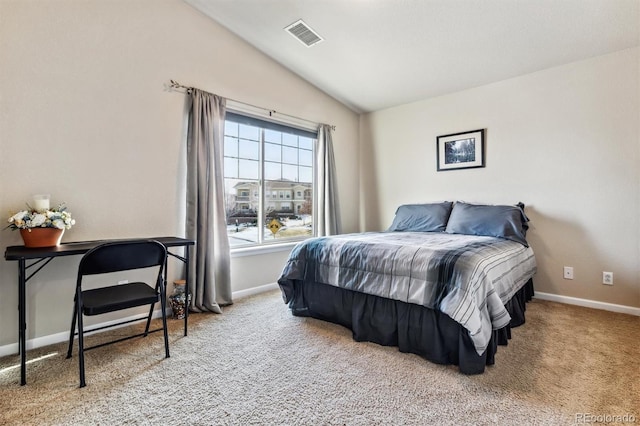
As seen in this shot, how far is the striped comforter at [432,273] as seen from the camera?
68.8 inches

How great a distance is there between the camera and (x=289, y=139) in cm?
389

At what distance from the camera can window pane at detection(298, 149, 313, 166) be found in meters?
4.04

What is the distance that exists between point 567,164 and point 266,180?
3.12 meters

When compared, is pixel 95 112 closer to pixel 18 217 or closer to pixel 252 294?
pixel 18 217

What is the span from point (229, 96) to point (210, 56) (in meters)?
0.39

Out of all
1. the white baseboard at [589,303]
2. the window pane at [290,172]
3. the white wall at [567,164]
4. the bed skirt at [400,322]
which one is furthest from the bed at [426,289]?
the window pane at [290,172]

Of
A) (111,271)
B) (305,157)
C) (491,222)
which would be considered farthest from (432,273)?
(305,157)

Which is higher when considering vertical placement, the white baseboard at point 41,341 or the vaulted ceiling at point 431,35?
the vaulted ceiling at point 431,35

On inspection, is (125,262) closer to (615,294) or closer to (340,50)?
(340,50)

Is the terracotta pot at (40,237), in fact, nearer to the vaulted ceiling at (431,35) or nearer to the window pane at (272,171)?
the window pane at (272,171)

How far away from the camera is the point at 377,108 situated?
4.46 metres

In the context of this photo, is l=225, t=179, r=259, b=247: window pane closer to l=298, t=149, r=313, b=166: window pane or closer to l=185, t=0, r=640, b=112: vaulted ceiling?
l=298, t=149, r=313, b=166: window pane

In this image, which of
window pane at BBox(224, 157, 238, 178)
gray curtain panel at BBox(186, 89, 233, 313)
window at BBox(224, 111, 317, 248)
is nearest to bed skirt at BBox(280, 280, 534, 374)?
gray curtain panel at BBox(186, 89, 233, 313)

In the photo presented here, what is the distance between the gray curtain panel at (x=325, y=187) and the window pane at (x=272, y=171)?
60 centimetres
